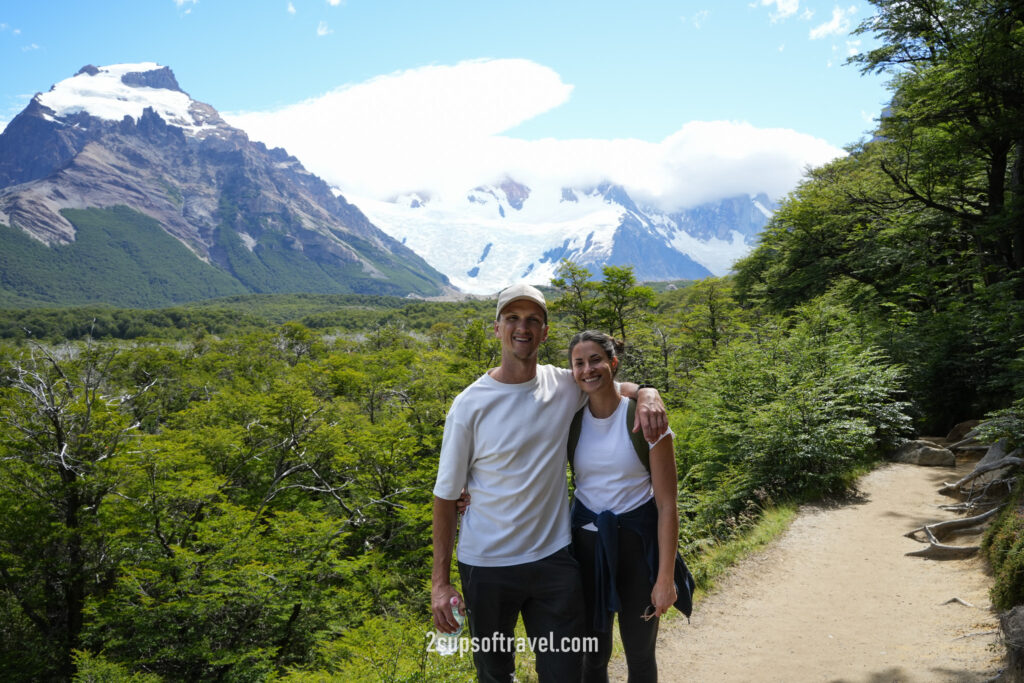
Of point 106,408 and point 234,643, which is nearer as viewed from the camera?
point 234,643

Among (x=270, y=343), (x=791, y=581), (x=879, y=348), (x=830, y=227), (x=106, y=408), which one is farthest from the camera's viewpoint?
(x=270, y=343)

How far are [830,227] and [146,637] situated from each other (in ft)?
73.8

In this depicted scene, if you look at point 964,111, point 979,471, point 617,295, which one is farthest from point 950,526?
point 617,295

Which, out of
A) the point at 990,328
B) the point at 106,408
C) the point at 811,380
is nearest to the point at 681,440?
the point at 811,380

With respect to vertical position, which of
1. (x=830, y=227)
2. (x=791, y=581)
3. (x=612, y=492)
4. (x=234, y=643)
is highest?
(x=830, y=227)

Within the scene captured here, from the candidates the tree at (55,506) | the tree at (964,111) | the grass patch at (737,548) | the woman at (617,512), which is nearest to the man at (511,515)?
the woman at (617,512)

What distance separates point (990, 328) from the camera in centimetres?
1093

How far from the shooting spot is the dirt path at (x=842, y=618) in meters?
4.86

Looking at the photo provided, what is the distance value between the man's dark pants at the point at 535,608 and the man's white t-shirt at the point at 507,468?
0.20 feet

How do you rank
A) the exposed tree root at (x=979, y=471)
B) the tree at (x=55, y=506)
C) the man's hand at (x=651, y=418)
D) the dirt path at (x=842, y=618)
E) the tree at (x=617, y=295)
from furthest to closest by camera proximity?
the tree at (x=617, y=295) → the tree at (x=55, y=506) → the exposed tree root at (x=979, y=471) → the dirt path at (x=842, y=618) → the man's hand at (x=651, y=418)

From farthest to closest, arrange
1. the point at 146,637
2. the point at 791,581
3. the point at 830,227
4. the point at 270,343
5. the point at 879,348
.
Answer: the point at 270,343 → the point at 830,227 → the point at 879,348 → the point at 146,637 → the point at 791,581

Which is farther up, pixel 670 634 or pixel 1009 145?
pixel 1009 145

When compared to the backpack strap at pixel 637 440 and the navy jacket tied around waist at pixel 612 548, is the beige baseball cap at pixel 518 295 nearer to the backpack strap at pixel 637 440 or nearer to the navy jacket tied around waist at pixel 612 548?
the backpack strap at pixel 637 440

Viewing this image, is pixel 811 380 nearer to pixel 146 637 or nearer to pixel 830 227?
pixel 830 227
